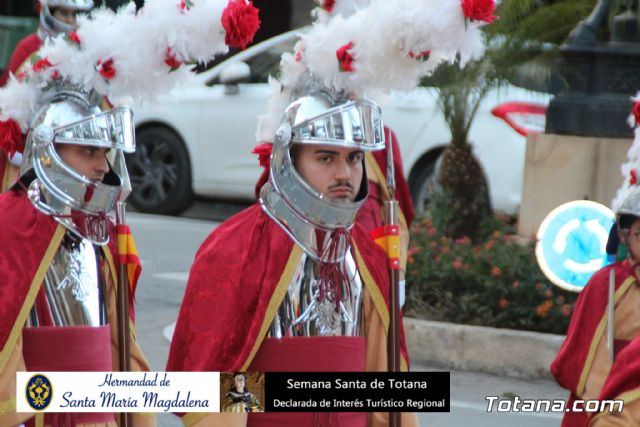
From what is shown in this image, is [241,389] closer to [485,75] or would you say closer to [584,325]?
[584,325]

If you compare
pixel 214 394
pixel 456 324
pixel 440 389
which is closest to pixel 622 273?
pixel 440 389

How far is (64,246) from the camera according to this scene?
14.5 ft

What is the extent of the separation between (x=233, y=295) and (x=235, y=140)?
28.3ft

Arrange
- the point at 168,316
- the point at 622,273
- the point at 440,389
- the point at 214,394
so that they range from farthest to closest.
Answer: the point at 168,316, the point at 622,273, the point at 440,389, the point at 214,394

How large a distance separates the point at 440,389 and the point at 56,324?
1226 mm

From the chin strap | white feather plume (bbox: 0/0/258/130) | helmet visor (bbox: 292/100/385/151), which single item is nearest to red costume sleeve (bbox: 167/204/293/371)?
the chin strap

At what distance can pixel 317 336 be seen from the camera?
4.03m

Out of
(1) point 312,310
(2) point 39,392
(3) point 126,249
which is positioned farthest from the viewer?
(3) point 126,249

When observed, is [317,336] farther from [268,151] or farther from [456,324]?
[456,324]

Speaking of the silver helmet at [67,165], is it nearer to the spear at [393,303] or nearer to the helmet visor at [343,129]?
the helmet visor at [343,129]

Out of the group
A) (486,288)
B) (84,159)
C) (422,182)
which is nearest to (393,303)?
(84,159)

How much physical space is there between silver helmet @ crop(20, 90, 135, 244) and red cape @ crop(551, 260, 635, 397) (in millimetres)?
1783

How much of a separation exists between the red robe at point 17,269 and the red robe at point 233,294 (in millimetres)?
510

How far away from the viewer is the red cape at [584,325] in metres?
5.07
